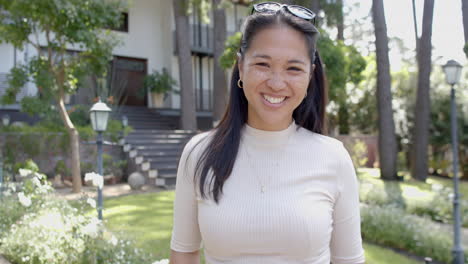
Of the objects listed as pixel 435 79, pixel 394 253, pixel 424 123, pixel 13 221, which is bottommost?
pixel 394 253

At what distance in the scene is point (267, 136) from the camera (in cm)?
153

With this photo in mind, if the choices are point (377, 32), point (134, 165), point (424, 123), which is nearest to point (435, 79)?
Answer: point (424, 123)

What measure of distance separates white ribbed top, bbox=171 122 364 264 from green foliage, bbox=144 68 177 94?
1503cm

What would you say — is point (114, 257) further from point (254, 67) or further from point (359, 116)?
point (359, 116)

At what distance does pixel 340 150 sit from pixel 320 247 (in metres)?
0.35

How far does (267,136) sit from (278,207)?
10.6 inches

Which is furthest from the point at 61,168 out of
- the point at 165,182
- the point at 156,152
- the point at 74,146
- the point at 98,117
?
the point at 98,117

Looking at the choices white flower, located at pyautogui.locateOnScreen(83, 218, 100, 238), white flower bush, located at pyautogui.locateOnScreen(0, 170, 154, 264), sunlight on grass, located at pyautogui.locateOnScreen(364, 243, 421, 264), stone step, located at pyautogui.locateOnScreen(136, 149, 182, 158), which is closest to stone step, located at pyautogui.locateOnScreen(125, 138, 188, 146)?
stone step, located at pyautogui.locateOnScreen(136, 149, 182, 158)

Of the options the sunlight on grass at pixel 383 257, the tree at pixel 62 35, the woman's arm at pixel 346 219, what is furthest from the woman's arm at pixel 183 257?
the tree at pixel 62 35

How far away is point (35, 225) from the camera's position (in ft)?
13.9

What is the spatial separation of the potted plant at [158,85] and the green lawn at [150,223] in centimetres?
774

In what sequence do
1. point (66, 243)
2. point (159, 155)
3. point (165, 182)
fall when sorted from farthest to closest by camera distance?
1. point (159, 155)
2. point (165, 182)
3. point (66, 243)

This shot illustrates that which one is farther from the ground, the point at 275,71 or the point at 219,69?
the point at 219,69

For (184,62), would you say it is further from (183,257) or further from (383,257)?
(183,257)
